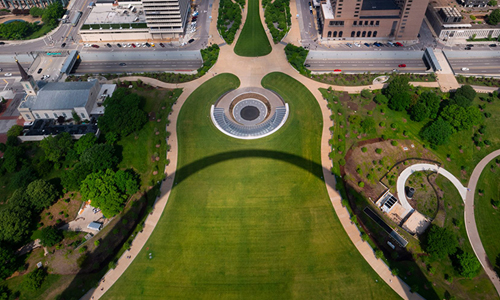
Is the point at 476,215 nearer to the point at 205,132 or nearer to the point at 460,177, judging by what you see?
the point at 460,177

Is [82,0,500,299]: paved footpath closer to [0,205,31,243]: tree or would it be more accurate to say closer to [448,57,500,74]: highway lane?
[448,57,500,74]: highway lane

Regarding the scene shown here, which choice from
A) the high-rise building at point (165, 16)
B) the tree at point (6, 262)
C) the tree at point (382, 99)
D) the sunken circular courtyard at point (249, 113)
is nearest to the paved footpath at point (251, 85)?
the sunken circular courtyard at point (249, 113)

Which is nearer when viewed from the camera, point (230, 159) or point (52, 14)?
point (230, 159)

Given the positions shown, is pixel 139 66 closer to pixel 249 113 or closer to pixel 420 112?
pixel 249 113

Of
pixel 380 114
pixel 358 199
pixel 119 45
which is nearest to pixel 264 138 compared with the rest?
pixel 358 199

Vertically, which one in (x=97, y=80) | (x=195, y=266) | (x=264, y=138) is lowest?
(x=195, y=266)

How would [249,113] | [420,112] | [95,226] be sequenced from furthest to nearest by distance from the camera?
[249,113] < [420,112] < [95,226]

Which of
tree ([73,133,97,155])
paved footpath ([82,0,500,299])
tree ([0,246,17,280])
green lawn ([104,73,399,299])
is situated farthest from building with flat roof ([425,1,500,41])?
tree ([0,246,17,280])

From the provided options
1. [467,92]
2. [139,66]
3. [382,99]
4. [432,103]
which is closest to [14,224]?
[139,66]
